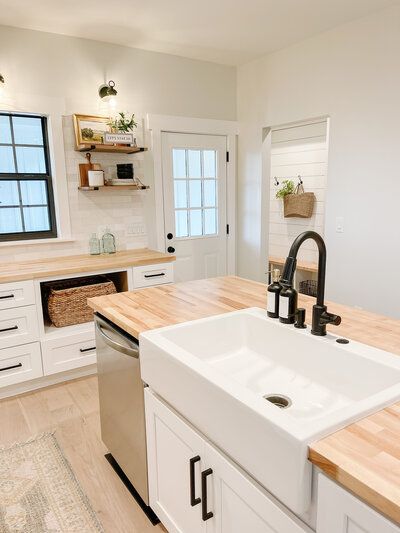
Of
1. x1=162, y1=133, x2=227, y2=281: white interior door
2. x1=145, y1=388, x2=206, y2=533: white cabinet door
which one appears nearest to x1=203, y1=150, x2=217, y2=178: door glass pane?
x1=162, y1=133, x2=227, y2=281: white interior door

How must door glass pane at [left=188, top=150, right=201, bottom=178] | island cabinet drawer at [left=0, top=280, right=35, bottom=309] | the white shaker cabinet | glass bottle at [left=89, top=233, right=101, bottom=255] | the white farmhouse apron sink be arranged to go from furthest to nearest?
door glass pane at [left=188, top=150, right=201, bottom=178]
glass bottle at [left=89, top=233, right=101, bottom=255]
island cabinet drawer at [left=0, top=280, right=35, bottom=309]
the white shaker cabinet
the white farmhouse apron sink

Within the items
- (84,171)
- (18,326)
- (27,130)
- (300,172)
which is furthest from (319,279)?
(300,172)

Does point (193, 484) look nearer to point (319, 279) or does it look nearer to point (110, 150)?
point (319, 279)

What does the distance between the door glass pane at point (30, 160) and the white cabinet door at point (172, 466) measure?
2.51 m

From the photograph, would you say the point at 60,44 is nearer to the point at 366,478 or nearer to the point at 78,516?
the point at 78,516

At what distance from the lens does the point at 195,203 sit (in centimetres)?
412

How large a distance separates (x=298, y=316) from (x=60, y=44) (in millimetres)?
3064

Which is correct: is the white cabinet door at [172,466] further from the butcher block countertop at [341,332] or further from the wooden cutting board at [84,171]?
the wooden cutting board at [84,171]

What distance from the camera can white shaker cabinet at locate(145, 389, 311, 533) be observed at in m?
0.98

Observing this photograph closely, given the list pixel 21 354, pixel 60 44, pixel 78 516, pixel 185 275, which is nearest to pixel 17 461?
pixel 78 516

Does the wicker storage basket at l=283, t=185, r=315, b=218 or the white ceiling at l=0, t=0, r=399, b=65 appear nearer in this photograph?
the white ceiling at l=0, t=0, r=399, b=65

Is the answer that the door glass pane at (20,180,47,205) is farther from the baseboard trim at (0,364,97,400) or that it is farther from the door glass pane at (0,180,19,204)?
the baseboard trim at (0,364,97,400)

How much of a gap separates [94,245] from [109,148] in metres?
0.86

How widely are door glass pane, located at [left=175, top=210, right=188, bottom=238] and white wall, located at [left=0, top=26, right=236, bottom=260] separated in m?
0.29
